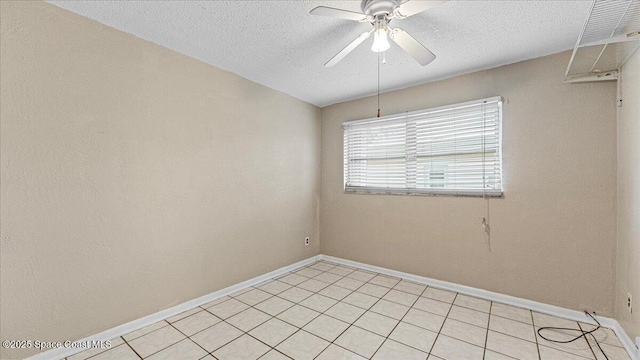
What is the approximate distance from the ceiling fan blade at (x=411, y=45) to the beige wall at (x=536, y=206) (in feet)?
4.30

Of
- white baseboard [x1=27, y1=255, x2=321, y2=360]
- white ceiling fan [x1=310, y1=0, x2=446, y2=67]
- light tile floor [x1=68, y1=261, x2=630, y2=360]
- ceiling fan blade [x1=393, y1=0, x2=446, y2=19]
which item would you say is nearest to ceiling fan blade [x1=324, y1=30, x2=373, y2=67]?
white ceiling fan [x1=310, y1=0, x2=446, y2=67]

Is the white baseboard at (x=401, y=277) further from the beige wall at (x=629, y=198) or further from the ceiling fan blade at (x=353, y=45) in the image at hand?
the ceiling fan blade at (x=353, y=45)

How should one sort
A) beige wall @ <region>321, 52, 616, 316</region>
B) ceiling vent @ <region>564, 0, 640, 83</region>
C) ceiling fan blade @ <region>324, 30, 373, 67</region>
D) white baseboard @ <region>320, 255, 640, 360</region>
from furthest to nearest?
beige wall @ <region>321, 52, 616, 316</region> → white baseboard @ <region>320, 255, 640, 360</region> → ceiling fan blade @ <region>324, 30, 373, 67</region> → ceiling vent @ <region>564, 0, 640, 83</region>

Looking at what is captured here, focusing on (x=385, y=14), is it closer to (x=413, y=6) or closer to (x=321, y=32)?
(x=413, y=6)

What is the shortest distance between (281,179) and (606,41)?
10.1 feet

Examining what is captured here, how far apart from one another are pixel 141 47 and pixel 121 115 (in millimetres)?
608

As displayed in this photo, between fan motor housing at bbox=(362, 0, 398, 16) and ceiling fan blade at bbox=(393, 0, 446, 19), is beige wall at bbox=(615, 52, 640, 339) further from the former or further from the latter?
fan motor housing at bbox=(362, 0, 398, 16)

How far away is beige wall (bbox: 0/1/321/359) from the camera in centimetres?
165

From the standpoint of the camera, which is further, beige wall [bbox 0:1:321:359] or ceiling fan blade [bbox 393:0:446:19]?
beige wall [bbox 0:1:321:359]

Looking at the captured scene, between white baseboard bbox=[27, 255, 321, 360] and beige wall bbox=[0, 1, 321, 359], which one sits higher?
beige wall bbox=[0, 1, 321, 359]

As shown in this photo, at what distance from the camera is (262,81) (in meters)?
3.10

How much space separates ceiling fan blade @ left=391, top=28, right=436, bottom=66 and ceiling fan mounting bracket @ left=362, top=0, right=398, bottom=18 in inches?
4.7

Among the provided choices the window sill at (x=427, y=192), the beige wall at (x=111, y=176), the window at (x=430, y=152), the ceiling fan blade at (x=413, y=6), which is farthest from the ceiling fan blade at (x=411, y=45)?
the beige wall at (x=111, y=176)

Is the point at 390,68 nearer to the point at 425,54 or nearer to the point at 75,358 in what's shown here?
the point at 425,54
